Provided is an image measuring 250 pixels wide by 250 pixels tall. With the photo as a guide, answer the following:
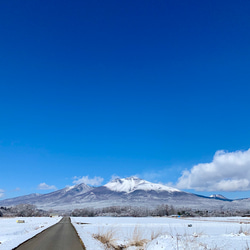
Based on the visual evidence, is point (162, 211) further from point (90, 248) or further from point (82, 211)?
point (90, 248)

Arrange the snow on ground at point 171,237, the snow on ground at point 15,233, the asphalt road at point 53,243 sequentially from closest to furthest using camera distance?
the snow on ground at point 171,237 → the asphalt road at point 53,243 → the snow on ground at point 15,233

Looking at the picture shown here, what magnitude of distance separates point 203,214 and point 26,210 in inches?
4427

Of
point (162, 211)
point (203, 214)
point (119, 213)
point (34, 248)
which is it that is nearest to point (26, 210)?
point (119, 213)

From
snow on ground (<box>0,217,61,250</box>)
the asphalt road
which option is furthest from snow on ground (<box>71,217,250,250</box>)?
snow on ground (<box>0,217,61,250</box>)

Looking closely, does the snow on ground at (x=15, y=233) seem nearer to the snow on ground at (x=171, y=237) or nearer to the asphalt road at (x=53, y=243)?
the asphalt road at (x=53, y=243)

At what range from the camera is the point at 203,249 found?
1196 centimetres

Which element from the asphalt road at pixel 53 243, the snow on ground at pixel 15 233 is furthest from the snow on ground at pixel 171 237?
the snow on ground at pixel 15 233

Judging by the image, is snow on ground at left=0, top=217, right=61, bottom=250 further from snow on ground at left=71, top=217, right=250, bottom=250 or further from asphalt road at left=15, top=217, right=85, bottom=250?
snow on ground at left=71, top=217, right=250, bottom=250

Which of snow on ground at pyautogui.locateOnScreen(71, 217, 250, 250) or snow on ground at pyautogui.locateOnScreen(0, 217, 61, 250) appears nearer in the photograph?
snow on ground at pyautogui.locateOnScreen(71, 217, 250, 250)

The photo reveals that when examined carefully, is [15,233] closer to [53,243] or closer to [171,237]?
[53,243]

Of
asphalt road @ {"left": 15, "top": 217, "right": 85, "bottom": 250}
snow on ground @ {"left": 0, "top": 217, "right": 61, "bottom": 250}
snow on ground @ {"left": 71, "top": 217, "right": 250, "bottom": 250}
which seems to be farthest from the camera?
snow on ground @ {"left": 0, "top": 217, "right": 61, "bottom": 250}

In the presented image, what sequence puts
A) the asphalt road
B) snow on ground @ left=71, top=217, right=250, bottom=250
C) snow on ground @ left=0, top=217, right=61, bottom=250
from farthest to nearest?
snow on ground @ left=0, top=217, right=61, bottom=250 < the asphalt road < snow on ground @ left=71, top=217, right=250, bottom=250

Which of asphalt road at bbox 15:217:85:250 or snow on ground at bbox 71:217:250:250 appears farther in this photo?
asphalt road at bbox 15:217:85:250

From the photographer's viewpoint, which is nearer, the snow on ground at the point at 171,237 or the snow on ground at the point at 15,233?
the snow on ground at the point at 171,237
